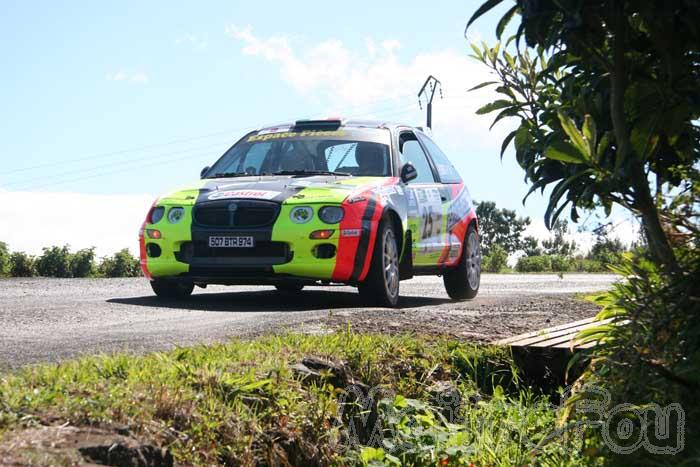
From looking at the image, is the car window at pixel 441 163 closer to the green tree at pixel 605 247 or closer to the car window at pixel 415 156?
the car window at pixel 415 156

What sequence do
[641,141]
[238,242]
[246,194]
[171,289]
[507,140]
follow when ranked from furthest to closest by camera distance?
[171,289] → [246,194] → [238,242] → [507,140] → [641,141]

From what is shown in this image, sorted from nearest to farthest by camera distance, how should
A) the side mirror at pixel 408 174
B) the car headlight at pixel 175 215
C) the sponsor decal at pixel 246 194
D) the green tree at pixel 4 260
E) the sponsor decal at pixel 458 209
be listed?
1. the sponsor decal at pixel 246 194
2. the car headlight at pixel 175 215
3. the side mirror at pixel 408 174
4. the sponsor decal at pixel 458 209
5. the green tree at pixel 4 260

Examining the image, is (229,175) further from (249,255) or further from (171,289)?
(249,255)

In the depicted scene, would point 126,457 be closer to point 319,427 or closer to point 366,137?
point 319,427

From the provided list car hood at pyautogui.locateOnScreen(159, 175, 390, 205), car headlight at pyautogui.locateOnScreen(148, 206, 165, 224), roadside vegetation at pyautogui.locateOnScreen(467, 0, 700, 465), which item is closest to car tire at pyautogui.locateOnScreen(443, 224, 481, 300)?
car hood at pyautogui.locateOnScreen(159, 175, 390, 205)

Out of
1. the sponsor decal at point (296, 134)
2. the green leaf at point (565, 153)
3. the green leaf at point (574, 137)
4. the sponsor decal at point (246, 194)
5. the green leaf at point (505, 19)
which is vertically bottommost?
the green leaf at point (565, 153)

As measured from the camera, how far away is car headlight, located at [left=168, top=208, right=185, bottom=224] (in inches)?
363

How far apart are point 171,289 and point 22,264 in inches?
441

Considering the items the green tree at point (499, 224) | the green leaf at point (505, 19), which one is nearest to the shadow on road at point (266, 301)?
the green leaf at point (505, 19)

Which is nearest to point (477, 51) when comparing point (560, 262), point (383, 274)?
point (383, 274)

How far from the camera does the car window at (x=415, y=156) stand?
10.4m

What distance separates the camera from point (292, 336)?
227 inches

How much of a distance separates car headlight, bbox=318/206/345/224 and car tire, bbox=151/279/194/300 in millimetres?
1761

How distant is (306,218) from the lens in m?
8.80
